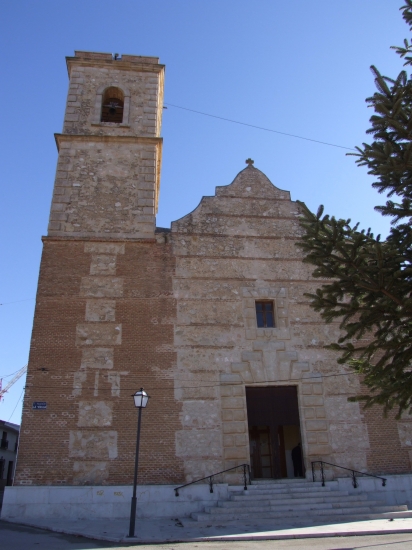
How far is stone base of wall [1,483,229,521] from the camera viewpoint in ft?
41.7

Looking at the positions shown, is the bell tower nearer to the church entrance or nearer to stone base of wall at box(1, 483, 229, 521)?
the church entrance

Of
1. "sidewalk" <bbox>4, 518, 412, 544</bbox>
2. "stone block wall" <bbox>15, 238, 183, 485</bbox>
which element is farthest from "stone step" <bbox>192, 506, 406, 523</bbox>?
"stone block wall" <bbox>15, 238, 183, 485</bbox>

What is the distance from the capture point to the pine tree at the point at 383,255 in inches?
296

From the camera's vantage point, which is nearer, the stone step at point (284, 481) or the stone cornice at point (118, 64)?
the stone step at point (284, 481)

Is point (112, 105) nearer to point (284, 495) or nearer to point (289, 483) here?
point (289, 483)

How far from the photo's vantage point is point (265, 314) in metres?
16.0

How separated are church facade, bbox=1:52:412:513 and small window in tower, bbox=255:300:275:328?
0.04 metres

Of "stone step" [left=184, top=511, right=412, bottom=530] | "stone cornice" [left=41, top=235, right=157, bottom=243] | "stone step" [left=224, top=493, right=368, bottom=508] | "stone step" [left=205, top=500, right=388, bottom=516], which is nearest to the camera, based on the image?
"stone step" [left=184, top=511, right=412, bottom=530]

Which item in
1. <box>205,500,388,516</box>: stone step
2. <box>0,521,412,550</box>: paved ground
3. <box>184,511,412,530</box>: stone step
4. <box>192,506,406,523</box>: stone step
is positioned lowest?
<box>0,521,412,550</box>: paved ground

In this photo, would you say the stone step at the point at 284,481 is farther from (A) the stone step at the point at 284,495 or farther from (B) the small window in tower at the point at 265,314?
(B) the small window in tower at the point at 265,314

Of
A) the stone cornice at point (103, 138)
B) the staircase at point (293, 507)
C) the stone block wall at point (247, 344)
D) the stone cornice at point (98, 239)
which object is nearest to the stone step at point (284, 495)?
the staircase at point (293, 507)

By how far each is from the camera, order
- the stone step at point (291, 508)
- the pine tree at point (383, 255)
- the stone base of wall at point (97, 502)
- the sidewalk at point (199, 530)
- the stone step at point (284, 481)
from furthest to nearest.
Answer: the stone step at point (284, 481), the stone base of wall at point (97, 502), the stone step at point (291, 508), the sidewalk at point (199, 530), the pine tree at point (383, 255)

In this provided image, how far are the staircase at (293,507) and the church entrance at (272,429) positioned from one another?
3.90 ft

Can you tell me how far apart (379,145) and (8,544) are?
10.00m
